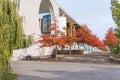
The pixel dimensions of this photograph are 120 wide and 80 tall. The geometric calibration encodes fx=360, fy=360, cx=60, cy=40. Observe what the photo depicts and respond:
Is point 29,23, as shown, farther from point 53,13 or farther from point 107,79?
point 107,79

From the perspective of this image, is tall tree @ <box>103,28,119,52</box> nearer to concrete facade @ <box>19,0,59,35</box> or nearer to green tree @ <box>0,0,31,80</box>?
concrete facade @ <box>19,0,59,35</box>

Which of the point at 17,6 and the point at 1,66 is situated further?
the point at 17,6

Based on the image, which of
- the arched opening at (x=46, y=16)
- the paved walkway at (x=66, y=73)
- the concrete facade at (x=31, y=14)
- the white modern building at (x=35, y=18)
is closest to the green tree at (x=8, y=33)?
the paved walkway at (x=66, y=73)

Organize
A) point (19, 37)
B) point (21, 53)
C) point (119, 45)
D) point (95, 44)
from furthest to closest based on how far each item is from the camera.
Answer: point (95, 44) → point (119, 45) → point (21, 53) → point (19, 37)

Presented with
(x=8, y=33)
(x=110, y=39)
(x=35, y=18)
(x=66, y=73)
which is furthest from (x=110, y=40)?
(x=8, y=33)

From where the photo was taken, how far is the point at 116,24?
37.2m

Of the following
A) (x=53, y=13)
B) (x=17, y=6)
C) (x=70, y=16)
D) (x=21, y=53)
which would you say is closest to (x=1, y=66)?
(x=17, y=6)

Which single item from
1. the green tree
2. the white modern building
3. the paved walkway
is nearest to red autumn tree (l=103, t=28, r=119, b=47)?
the white modern building

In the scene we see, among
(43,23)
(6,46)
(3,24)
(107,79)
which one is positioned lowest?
(107,79)

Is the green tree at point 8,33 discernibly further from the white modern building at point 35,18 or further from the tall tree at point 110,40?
the tall tree at point 110,40

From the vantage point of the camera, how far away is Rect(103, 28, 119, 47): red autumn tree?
49625mm

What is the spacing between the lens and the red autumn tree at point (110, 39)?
1954 inches

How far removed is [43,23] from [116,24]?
14.4 m

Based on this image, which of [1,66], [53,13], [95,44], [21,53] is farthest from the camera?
[95,44]
